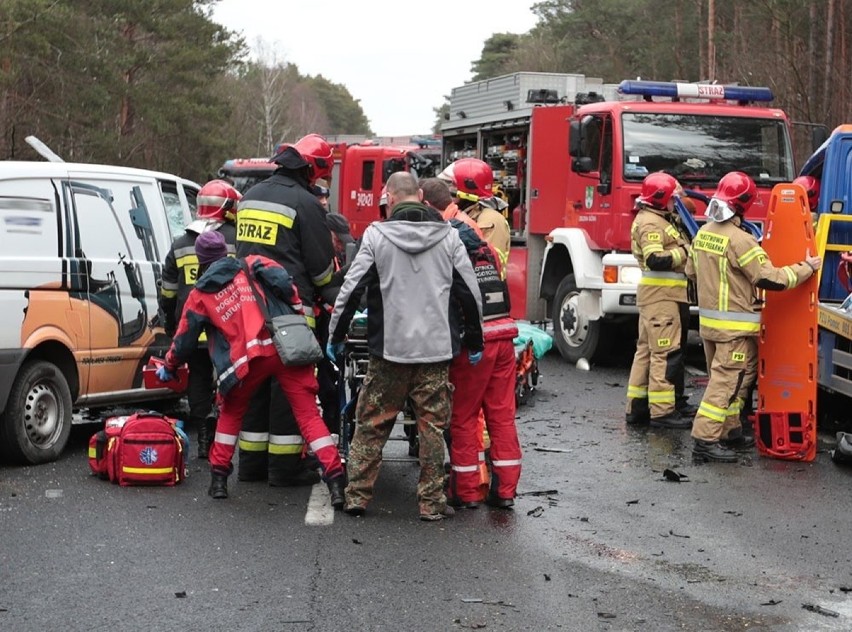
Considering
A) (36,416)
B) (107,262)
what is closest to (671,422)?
(107,262)

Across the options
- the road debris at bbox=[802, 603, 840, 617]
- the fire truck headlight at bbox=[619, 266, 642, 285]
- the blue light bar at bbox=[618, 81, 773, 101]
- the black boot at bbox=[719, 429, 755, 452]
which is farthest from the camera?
the blue light bar at bbox=[618, 81, 773, 101]

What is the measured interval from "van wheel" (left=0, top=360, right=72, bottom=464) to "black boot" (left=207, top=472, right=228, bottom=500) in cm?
147

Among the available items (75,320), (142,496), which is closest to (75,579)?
(142,496)

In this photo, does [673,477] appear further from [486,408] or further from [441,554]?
[441,554]

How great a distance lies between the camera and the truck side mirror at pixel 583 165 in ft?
46.0

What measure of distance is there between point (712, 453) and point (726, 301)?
1055 millimetres

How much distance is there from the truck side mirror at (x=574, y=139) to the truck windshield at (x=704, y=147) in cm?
49

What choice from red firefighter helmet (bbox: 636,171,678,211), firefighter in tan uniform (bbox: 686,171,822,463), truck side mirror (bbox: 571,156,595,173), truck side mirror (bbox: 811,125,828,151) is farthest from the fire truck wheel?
firefighter in tan uniform (bbox: 686,171,822,463)

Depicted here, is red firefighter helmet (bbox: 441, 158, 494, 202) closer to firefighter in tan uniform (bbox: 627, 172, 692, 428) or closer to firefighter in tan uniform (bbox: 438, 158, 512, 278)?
firefighter in tan uniform (bbox: 438, 158, 512, 278)

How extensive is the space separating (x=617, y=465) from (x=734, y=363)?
43.5 inches

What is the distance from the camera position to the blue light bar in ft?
47.4

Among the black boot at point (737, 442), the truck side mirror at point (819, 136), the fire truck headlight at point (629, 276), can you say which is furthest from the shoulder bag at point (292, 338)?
the truck side mirror at point (819, 136)

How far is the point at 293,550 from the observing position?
6.66 m

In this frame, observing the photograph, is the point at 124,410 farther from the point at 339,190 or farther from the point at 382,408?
the point at 339,190
